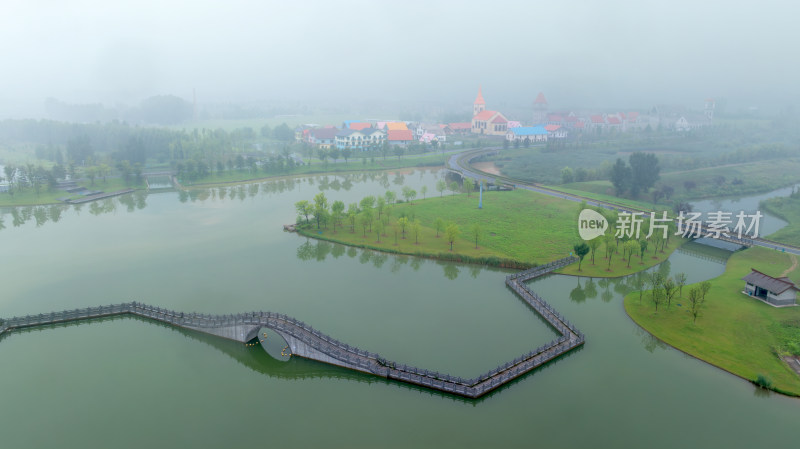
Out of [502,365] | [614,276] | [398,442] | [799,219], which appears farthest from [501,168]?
[398,442]

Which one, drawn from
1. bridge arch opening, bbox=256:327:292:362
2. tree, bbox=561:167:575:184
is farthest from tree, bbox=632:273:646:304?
tree, bbox=561:167:575:184

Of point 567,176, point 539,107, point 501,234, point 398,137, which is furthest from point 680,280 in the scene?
point 539,107

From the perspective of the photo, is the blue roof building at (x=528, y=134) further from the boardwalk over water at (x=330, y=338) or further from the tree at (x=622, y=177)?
the boardwalk over water at (x=330, y=338)

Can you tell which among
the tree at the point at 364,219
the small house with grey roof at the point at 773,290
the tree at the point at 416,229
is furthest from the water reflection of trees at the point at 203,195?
the small house with grey roof at the point at 773,290

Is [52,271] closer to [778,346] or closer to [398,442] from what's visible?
[398,442]

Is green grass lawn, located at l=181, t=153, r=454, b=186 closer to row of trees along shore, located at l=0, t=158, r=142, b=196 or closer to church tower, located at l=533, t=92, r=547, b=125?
row of trees along shore, located at l=0, t=158, r=142, b=196

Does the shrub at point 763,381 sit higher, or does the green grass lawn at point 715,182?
the green grass lawn at point 715,182
